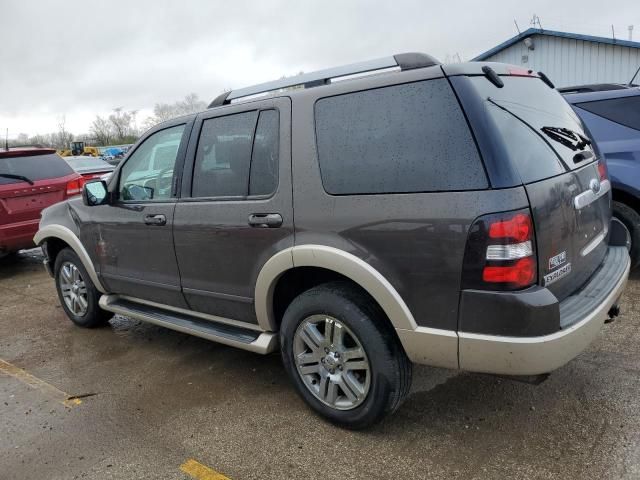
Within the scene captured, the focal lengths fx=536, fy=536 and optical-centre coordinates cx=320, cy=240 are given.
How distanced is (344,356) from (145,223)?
6.04 ft

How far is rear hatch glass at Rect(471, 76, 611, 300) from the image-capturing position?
243 centimetres

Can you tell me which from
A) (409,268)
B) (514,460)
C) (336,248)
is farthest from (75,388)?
(514,460)

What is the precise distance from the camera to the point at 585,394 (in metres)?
3.17

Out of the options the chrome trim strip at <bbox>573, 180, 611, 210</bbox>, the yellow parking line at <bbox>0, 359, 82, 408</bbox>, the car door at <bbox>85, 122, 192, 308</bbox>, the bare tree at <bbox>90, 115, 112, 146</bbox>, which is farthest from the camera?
the bare tree at <bbox>90, 115, 112, 146</bbox>

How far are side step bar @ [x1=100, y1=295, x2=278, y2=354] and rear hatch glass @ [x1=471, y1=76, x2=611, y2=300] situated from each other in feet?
5.53

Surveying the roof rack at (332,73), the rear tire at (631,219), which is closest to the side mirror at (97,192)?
the roof rack at (332,73)

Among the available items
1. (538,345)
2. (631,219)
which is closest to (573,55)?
(631,219)

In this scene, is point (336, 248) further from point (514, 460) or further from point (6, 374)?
point (6, 374)

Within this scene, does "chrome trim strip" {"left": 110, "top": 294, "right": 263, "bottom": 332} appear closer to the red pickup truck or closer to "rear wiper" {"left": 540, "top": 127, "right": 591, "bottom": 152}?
"rear wiper" {"left": 540, "top": 127, "right": 591, "bottom": 152}

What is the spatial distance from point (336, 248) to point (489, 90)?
107 centimetres

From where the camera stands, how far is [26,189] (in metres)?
7.04

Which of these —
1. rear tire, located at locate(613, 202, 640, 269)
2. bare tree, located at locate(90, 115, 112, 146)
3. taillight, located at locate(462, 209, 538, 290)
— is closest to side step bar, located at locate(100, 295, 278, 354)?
taillight, located at locate(462, 209, 538, 290)

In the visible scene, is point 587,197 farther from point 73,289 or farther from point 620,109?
point 73,289

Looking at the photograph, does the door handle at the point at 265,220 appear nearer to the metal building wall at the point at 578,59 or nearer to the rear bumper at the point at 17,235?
the rear bumper at the point at 17,235
